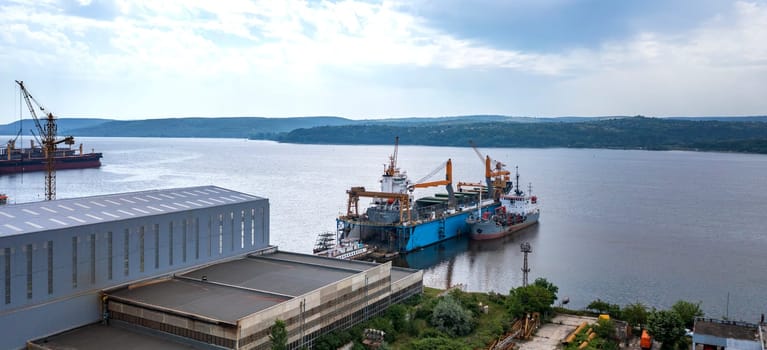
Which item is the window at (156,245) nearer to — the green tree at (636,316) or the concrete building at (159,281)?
the concrete building at (159,281)

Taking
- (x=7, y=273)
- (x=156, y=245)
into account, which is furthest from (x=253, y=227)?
(x=7, y=273)

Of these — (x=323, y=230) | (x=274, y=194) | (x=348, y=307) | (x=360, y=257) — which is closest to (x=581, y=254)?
(x=360, y=257)

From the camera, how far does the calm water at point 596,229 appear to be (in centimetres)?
4531

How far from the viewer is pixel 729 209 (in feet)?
282

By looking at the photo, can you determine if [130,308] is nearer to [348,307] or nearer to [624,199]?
[348,307]

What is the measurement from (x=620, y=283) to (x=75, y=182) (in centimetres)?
10023

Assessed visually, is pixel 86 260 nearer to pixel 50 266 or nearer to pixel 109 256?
pixel 109 256

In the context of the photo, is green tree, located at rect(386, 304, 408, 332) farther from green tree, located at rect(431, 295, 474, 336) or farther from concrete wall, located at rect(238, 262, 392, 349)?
green tree, located at rect(431, 295, 474, 336)

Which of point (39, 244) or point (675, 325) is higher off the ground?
point (39, 244)

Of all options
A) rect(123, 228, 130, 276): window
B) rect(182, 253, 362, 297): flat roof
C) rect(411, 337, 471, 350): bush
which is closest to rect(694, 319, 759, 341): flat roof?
rect(411, 337, 471, 350): bush

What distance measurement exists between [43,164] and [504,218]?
108 metres

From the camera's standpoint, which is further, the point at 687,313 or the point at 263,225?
the point at 263,225

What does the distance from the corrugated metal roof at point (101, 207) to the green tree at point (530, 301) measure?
53.5ft

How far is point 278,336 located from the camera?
2286 cm
